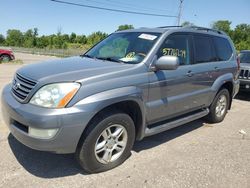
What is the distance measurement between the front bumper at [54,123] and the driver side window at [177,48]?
170 cm

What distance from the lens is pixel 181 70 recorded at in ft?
15.1

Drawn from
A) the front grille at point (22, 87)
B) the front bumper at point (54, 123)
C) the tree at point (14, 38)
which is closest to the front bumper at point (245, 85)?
the front bumper at point (54, 123)

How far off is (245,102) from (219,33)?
3.43 metres

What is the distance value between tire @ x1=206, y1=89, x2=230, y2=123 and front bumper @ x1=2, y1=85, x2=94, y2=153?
351cm

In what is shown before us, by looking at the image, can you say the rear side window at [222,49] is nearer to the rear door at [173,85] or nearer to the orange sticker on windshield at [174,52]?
the rear door at [173,85]

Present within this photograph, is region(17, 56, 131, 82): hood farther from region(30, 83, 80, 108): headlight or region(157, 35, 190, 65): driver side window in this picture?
region(157, 35, 190, 65): driver side window

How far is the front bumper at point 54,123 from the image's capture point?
121 inches

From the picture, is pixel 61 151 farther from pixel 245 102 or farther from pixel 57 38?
pixel 57 38

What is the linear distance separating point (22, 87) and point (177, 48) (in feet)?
8.35

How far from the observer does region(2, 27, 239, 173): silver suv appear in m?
3.16

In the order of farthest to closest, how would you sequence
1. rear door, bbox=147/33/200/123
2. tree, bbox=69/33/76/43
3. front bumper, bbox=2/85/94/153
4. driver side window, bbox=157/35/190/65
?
tree, bbox=69/33/76/43
driver side window, bbox=157/35/190/65
rear door, bbox=147/33/200/123
front bumper, bbox=2/85/94/153

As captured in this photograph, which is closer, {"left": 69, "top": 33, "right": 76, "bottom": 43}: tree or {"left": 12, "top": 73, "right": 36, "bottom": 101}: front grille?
{"left": 12, "top": 73, "right": 36, "bottom": 101}: front grille

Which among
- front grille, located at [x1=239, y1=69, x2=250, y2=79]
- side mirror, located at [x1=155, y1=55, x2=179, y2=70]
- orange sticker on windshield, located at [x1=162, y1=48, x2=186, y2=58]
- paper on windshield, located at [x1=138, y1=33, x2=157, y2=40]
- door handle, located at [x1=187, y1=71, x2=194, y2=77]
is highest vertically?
paper on windshield, located at [x1=138, y1=33, x2=157, y2=40]

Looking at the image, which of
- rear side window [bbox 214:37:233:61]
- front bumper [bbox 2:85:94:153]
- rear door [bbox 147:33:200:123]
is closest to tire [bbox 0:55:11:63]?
rear side window [bbox 214:37:233:61]
